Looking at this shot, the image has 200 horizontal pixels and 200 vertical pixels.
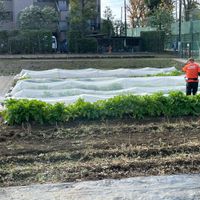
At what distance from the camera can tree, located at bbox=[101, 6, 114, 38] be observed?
51.4m

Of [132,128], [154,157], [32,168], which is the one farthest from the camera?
[132,128]

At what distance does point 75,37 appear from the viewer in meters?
44.2

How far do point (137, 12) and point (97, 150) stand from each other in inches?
2422

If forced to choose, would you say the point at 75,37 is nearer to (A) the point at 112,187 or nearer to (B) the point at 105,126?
(B) the point at 105,126

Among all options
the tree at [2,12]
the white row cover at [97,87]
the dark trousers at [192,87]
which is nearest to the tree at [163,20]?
the tree at [2,12]

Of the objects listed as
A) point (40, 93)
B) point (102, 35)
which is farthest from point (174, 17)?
point (40, 93)

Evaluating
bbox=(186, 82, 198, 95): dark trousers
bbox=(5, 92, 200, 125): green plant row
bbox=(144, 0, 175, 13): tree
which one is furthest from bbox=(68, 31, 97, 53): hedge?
bbox=(5, 92, 200, 125): green plant row

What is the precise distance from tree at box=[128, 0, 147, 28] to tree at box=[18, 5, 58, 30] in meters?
19.2

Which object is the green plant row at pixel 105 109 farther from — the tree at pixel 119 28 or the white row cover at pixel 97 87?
the tree at pixel 119 28

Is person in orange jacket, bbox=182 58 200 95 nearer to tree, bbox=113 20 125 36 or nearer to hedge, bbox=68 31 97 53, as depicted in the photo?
hedge, bbox=68 31 97 53

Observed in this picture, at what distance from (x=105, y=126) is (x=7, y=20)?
144ft

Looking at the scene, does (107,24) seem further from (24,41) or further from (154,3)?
(24,41)

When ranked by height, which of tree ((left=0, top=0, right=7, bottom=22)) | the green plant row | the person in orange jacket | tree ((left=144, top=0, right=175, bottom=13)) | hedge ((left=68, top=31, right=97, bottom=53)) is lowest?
the green plant row

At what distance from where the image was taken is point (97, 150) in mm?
7004
